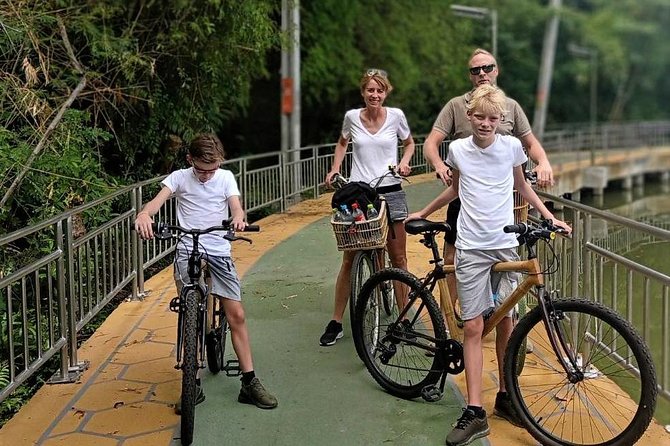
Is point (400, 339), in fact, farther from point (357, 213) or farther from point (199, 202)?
point (199, 202)

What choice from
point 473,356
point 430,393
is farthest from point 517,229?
point 430,393

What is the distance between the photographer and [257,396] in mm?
4059

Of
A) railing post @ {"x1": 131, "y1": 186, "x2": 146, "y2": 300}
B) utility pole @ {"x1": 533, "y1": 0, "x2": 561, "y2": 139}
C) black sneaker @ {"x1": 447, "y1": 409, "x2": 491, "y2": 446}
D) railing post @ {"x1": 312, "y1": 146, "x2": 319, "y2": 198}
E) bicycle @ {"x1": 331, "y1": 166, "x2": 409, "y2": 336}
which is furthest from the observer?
utility pole @ {"x1": 533, "y1": 0, "x2": 561, "y2": 139}

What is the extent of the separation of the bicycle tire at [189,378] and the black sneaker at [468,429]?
1.17 metres

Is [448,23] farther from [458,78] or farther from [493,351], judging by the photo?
[493,351]

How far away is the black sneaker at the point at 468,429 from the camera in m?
3.56

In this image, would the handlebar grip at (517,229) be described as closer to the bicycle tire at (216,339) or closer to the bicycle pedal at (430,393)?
the bicycle pedal at (430,393)

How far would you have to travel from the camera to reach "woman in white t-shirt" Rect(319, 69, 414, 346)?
4680 mm

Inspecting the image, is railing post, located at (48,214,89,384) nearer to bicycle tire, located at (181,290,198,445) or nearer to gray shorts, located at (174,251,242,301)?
gray shorts, located at (174,251,242,301)

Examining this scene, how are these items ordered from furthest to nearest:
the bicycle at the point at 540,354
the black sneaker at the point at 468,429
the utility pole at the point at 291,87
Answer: the utility pole at the point at 291,87 < the black sneaker at the point at 468,429 < the bicycle at the point at 540,354

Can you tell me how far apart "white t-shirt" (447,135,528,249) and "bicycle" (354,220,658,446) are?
0.12 m

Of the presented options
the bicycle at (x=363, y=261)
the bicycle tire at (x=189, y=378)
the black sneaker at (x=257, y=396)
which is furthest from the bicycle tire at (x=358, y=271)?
the bicycle tire at (x=189, y=378)

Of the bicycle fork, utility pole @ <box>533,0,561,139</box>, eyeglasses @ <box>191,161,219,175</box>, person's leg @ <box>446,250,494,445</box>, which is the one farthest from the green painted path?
utility pole @ <box>533,0,561,139</box>

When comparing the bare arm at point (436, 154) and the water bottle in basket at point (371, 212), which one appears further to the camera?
the water bottle in basket at point (371, 212)
